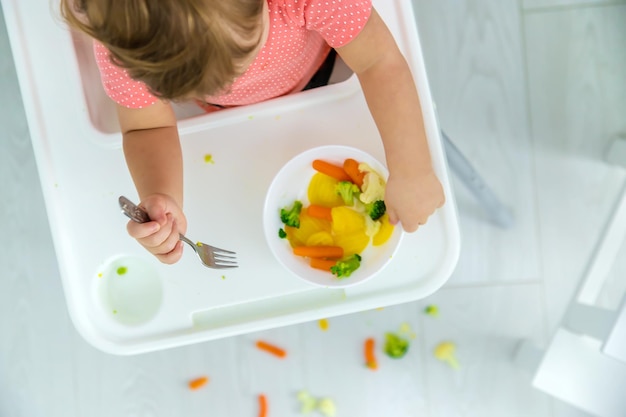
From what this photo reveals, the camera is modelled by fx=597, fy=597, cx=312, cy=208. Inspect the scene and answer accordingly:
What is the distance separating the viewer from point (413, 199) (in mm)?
567

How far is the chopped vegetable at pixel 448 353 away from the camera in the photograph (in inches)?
41.2

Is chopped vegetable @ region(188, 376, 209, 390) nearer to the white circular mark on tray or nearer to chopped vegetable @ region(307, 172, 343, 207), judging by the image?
the white circular mark on tray

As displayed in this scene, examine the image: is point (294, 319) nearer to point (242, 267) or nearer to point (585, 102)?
point (242, 267)

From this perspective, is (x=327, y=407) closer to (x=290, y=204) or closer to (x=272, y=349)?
(x=272, y=349)

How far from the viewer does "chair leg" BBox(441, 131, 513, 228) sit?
2.71 feet

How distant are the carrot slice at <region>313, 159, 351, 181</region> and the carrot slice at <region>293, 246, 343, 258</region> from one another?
7cm

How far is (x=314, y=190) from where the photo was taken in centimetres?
61

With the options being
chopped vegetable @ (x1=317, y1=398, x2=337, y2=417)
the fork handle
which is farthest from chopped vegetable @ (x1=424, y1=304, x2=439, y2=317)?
the fork handle

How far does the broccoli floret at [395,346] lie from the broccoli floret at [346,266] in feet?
1.66

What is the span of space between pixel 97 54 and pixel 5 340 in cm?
75

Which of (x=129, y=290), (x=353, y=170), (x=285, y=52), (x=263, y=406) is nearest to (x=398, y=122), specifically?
(x=353, y=170)

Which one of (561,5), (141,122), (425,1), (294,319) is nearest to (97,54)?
(141,122)

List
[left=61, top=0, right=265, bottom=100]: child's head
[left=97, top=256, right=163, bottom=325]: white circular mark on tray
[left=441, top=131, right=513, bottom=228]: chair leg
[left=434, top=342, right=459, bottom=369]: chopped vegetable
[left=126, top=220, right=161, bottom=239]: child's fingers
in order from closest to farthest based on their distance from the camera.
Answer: [left=61, top=0, right=265, bottom=100]: child's head
[left=126, top=220, right=161, bottom=239]: child's fingers
[left=97, top=256, right=163, bottom=325]: white circular mark on tray
[left=441, top=131, right=513, bottom=228]: chair leg
[left=434, top=342, right=459, bottom=369]: chopped vegetable

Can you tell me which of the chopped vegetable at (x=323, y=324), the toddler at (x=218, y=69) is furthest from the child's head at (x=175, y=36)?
the chopped vegetable at (x=323, y=324)
